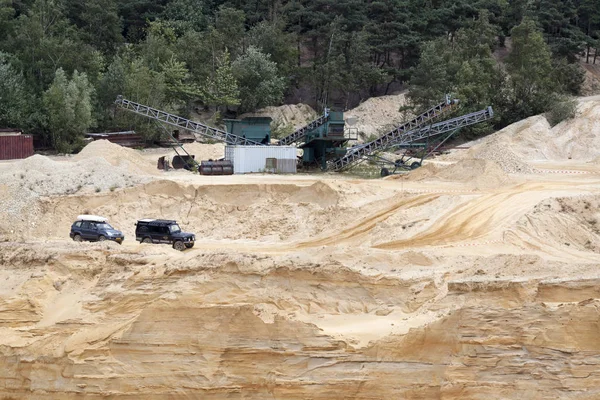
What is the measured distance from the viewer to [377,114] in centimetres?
7488

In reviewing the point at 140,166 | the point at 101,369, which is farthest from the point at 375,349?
the point at 140,166

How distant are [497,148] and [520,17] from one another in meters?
35.3

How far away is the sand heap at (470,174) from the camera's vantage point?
1806 inches

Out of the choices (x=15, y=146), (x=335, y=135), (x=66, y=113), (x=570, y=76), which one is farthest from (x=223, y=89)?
(x=570, y=76)

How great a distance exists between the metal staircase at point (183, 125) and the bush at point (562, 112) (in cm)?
2083

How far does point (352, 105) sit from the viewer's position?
80688mm

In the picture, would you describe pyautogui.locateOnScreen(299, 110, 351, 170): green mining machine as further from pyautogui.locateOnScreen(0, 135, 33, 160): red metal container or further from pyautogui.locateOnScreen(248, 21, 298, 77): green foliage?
pyautogui.locateOnScreen(248, 21, 298, 77): green foliage

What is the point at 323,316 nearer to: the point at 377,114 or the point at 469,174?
the point at 469,174

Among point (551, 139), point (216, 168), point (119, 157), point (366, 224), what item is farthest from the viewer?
point (551, 139)

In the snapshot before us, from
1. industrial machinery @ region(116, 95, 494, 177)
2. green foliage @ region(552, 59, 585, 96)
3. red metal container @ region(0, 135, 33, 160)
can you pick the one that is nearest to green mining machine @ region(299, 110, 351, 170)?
industrial machinery @ region(116, 95, 494, 177)

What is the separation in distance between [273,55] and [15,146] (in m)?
28.0

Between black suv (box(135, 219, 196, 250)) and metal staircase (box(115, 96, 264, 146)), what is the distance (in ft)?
61.8

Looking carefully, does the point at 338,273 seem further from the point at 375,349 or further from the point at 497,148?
the point at 497,148

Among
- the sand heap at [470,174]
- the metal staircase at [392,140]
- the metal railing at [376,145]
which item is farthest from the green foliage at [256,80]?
the sand heap at [470,174]
